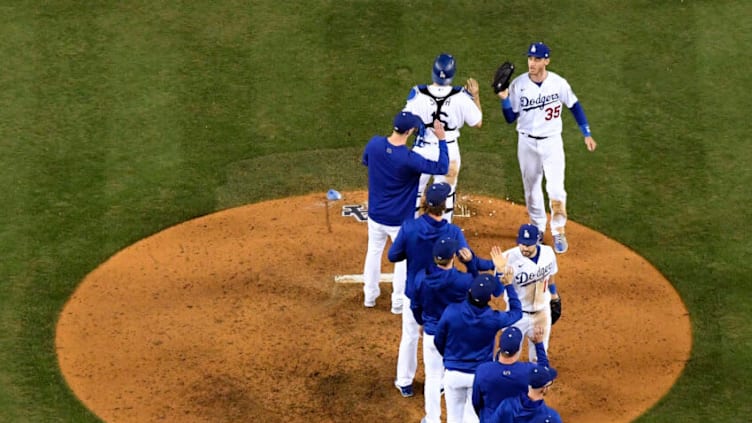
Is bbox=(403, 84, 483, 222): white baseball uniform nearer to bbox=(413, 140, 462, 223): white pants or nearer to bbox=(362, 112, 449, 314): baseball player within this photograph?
bbox=(413, 140, 462, 223): white pants

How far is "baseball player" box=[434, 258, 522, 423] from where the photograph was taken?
10.2 m

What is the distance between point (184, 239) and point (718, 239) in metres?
5.96

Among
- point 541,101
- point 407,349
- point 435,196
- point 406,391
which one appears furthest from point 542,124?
point 406,391

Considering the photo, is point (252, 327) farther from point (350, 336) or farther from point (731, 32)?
point (731, 32)

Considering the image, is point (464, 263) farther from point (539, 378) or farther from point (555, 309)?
point (539, 378)

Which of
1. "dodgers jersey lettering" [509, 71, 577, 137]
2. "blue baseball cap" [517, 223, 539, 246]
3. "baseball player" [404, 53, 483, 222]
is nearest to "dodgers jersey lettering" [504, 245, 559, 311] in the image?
"blue baseball cap" [517, 223, 539, 246]

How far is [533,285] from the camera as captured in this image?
11367 mm

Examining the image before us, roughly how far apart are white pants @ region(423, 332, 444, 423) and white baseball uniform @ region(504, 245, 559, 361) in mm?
768

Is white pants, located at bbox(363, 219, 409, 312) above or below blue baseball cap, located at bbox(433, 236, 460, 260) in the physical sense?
below

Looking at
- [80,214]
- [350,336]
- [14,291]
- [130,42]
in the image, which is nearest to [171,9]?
[130,42]

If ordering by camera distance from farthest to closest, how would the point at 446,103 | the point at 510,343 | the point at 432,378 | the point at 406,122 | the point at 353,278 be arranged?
the point at 353,278 → the point at 446,103 → the point at 406,122 → the point at 432,378 → the point at 510,343

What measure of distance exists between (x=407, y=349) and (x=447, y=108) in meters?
2.77

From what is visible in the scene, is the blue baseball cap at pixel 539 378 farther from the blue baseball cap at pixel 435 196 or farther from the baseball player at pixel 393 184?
the baseball player at pixel 393 184

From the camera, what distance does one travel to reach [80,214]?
15289mm
